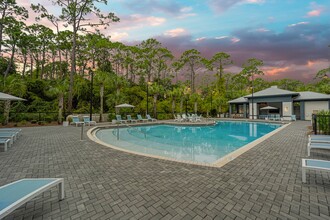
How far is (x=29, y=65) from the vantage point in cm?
3303

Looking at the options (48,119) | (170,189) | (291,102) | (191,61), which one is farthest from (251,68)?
(170,189)

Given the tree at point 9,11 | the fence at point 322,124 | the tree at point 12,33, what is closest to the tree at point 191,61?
the tree at point 9,11

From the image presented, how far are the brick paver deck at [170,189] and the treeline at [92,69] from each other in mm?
14426

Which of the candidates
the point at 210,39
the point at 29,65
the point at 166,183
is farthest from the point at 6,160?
the point at 29,65

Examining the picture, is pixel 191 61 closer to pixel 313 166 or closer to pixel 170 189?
pixel 313 166

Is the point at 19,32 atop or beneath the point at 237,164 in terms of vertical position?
atop

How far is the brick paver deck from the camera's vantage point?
97.7 inches

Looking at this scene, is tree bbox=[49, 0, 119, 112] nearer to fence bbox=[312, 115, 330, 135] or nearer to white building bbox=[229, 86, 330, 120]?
fence bbox=[312, 115, 330, 135]

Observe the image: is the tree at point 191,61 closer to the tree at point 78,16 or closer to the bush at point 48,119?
the tree at point 78,16

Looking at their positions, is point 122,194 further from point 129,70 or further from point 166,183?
point 129,70

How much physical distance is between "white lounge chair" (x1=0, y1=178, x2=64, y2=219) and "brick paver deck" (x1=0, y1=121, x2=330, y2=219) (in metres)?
0.36

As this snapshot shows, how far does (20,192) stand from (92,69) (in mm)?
16653

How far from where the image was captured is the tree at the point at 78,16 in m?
19.7

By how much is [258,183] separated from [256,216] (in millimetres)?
1280
